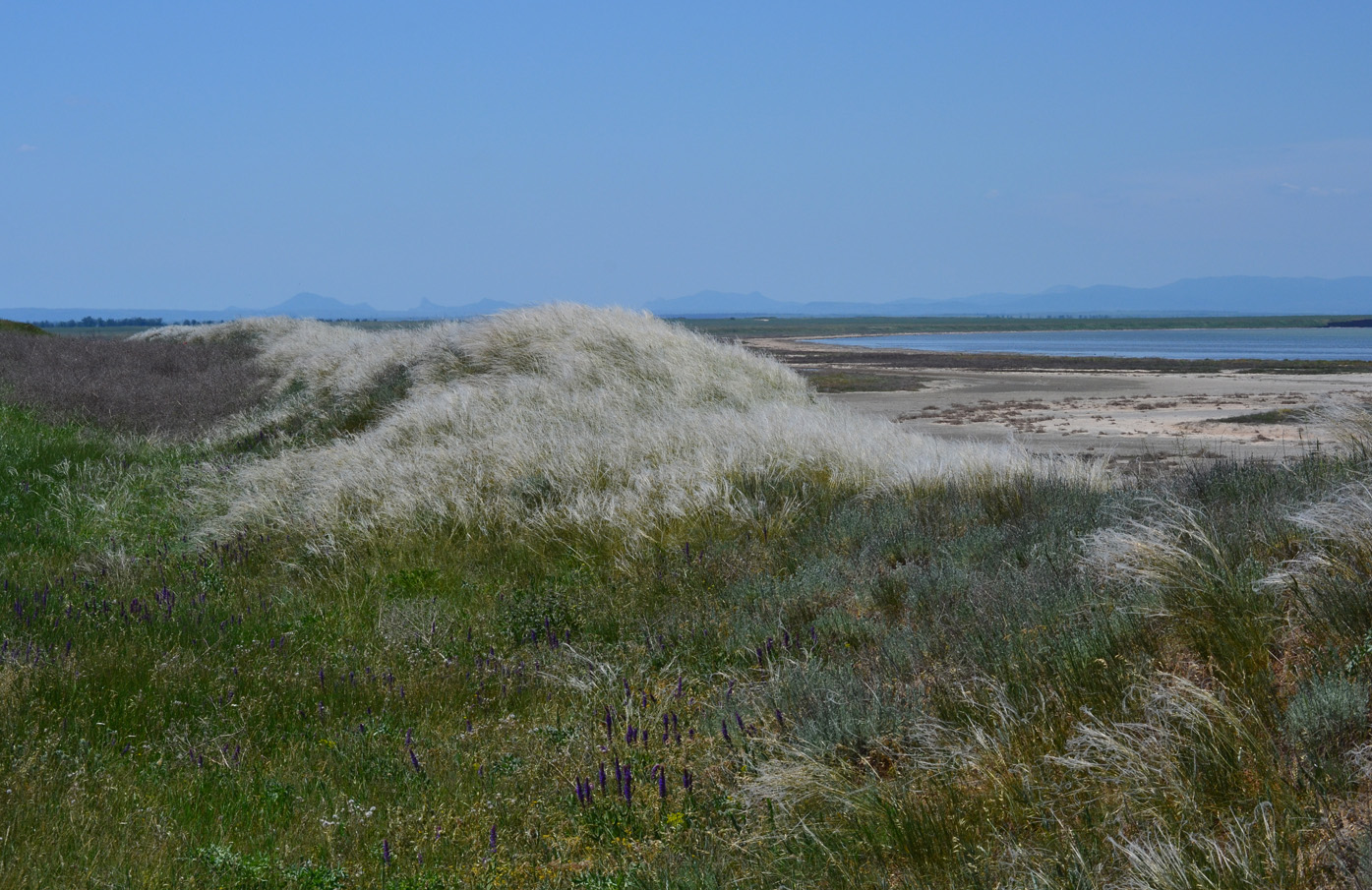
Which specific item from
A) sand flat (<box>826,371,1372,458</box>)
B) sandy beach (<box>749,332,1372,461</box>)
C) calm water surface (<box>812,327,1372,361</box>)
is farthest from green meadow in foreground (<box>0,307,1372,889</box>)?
calm water surface (<box>812,327,1372,361</box>)

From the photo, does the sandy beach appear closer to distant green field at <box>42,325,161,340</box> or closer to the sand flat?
the sand flat

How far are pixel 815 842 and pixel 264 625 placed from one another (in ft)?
13.4

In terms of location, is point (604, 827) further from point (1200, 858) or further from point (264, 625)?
point (264, 625)

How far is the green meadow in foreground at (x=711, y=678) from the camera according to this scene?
108 inches

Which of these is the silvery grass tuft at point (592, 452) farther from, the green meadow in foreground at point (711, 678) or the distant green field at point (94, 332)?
the distant green field at point (94, 332)

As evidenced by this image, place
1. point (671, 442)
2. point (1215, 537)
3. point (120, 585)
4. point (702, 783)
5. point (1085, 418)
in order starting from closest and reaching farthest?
1. point (702, 783)
2. point (1215, 537)
3. point (120, 585)
4. point (671, 442)
5. point (1085, 418)

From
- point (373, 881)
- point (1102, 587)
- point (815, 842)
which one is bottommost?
point (373, 881)

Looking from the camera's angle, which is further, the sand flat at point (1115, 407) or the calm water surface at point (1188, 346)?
the calm water surface at point (1188, 346)

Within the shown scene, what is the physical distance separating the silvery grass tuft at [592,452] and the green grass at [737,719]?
128 cm

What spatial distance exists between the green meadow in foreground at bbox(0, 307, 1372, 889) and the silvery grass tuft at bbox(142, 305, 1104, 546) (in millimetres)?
59

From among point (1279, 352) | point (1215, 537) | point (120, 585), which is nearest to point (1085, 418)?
point (1215, 537)

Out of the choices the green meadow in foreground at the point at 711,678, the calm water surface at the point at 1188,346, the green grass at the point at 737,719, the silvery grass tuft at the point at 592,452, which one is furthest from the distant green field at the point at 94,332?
the calm water surface at the point at 1188,346

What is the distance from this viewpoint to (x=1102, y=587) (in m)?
4.09

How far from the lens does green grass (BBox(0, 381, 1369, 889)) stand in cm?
269
